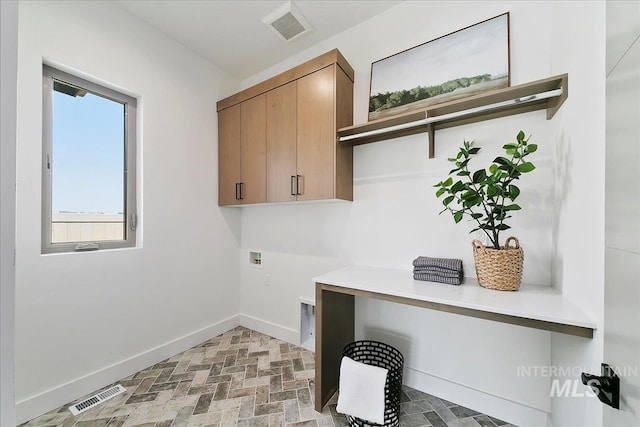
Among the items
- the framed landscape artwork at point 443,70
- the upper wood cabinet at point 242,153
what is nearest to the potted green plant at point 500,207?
the framed landscape artwork at point 443,70

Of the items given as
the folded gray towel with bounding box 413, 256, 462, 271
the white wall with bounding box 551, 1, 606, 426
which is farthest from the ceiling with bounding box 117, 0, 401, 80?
the folded gray towel with bounding box 413, 256, 462, 271

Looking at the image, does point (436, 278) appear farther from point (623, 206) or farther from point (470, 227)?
point (623, 206)

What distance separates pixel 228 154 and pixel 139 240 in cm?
113

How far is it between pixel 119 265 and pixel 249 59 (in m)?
2.25

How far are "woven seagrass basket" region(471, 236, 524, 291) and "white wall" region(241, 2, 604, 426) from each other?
19cm

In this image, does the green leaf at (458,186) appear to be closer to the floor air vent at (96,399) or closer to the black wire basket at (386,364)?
the black wire basket at (386,364)

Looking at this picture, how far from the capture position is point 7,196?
1.33 ft

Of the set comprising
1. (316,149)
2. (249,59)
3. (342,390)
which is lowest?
(342,390)

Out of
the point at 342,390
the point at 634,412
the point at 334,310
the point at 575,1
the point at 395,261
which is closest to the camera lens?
the point at 634,412

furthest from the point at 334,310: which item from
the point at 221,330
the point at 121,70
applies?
the point at 121,70

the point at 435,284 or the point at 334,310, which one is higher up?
the point at 435,284

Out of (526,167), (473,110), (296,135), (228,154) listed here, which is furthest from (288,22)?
(526,167)

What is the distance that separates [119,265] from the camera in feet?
6.48

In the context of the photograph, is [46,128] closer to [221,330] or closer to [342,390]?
[221,330]
